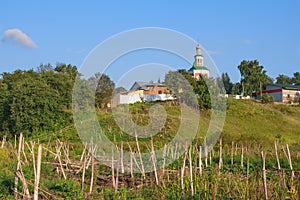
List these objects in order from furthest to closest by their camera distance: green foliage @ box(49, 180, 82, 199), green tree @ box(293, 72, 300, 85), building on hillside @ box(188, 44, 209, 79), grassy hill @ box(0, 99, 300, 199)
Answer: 1. green tree @ box(293, 72, 300, 85)
2. building on hillside @ box(188, 44, 209, 79)
3. green foliage @ box(49, 180, 82, 199)
4. grassy hill @ box(0, 99, 300, 199)

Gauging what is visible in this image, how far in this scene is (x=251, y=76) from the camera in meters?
45.7

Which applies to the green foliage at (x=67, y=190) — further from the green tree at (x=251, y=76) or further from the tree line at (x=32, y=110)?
the green tree at (x=251, y=76)

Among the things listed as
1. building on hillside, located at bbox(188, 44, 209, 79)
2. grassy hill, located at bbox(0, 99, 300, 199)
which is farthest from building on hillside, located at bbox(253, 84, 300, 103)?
building on hillside, located at bbox(188, 44, 209, 79)

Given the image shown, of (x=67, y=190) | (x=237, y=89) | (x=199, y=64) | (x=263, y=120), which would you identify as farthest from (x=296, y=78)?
(x=67, y=190)

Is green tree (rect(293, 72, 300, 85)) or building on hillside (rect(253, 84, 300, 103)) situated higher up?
→ green tree (rect(293, 72, 300, 85))

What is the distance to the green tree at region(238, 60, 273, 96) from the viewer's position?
45562 mm

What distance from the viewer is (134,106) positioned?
78.1 feet

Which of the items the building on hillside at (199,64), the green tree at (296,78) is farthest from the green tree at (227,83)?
the building on hillside at (199,64)

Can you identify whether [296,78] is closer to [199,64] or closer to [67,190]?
[199,64]

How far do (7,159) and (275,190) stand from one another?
7.89m

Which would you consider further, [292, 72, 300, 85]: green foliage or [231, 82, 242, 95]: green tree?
[292, 72, 300, 85]: green foliage

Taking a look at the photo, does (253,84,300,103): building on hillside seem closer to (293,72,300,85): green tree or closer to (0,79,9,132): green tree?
(293,72,300,85): green tree

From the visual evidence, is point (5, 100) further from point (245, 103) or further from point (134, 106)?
point (245, 103)

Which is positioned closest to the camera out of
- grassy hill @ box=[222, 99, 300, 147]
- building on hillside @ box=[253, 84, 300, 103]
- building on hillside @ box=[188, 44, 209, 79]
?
building on hillside @ box=[188, 44, 209, 79]
